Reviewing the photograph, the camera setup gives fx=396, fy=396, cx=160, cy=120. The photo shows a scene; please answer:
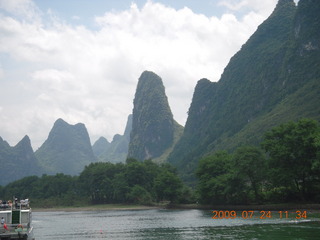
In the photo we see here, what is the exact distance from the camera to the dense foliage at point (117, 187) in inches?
5340

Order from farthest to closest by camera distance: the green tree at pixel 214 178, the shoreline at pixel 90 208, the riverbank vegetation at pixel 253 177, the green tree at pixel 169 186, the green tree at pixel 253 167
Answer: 1. the shoreline at pixel 90 208
2. the green tree at pixel 169 186
3. the green tree at pixel 214 178
4. the green tree at pixel 253 167
5. the riverbank vegetation at pixel 253 177

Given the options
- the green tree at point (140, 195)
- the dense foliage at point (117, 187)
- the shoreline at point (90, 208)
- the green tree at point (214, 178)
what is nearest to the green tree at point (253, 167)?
the green tree at point (214, 178)

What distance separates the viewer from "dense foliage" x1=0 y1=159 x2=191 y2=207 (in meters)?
136

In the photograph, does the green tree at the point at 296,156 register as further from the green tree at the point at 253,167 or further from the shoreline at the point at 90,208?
the shoreline at the point at 90,208

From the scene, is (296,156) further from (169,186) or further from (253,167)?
(169,186)

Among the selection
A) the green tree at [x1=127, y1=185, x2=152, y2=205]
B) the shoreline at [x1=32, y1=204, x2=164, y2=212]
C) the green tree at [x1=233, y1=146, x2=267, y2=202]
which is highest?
the green tree at [x1=233, y1=146, x2=267, y2=202]

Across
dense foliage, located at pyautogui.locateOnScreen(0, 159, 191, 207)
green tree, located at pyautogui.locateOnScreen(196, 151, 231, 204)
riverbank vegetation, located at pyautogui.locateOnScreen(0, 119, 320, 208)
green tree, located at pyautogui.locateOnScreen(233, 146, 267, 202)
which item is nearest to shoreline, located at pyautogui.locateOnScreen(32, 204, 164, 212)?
dense foliage, located at pyautogui.locateOnScreen(0, 159, 191, 207)

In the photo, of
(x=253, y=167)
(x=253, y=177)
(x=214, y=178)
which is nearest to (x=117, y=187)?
(x=214, y=178)

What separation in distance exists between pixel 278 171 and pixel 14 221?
180 ft

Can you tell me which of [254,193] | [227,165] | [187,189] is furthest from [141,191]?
[254,193]

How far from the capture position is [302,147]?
80250 millimetres

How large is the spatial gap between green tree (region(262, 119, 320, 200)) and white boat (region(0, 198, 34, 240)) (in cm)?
5303

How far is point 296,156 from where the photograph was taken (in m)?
80.9

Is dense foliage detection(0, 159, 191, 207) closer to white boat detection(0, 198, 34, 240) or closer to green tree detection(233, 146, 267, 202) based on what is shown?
green tree detection(233, 146, 267, 202)
